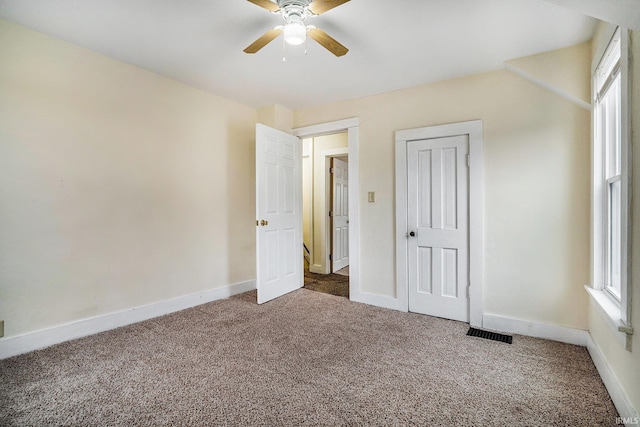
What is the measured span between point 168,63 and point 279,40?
1.14 metres

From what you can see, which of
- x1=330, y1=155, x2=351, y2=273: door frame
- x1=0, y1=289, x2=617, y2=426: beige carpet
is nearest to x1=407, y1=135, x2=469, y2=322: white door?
x1=0, y1=289, x2=617, y2=426: beige carpet

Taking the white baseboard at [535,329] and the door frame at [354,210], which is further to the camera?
the door frame at [354,210]

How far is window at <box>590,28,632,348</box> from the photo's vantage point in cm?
173

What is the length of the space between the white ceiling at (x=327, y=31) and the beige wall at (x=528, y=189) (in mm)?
264

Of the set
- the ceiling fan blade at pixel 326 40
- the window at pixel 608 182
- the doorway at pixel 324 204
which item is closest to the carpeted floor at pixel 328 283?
the doorway at pixel 324 204

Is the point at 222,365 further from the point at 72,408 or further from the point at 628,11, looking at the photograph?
the point at 628,11

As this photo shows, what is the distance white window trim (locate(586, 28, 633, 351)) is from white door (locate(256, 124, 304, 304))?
9.38 ft

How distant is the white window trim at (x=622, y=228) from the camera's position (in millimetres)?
1433

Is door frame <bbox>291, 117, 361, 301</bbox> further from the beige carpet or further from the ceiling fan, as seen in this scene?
the ceiling fan

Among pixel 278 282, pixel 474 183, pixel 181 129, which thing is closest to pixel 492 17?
Result: pixel 474 183

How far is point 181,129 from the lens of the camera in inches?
124

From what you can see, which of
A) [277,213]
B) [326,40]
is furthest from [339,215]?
[326,40]

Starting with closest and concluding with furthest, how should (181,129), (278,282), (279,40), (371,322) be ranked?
(279,40) < (371,322) < (181,129) < (278,282)

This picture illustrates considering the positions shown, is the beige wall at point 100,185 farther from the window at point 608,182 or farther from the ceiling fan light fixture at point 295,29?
the window at point 608,182
